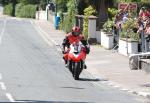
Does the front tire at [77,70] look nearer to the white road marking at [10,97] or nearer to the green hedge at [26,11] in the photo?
the white road marking at [10,97]

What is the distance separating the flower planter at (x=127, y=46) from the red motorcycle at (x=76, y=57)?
6.20 meters

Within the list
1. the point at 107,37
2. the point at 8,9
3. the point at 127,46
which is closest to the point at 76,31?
the point at 127,46

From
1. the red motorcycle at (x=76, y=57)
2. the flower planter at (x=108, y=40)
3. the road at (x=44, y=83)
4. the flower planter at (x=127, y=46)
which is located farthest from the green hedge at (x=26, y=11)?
the red motorcycle at (x=76, y=57)

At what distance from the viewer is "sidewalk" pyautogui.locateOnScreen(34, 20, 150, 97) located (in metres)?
19.4

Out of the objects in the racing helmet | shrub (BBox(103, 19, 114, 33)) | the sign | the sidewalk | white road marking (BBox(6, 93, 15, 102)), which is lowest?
the sidewalk

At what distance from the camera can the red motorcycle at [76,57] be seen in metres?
21.7

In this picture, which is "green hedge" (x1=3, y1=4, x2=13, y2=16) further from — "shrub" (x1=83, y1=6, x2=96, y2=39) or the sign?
the sign

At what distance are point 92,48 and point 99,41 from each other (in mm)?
2270

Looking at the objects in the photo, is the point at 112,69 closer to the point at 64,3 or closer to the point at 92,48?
the point at 92,48

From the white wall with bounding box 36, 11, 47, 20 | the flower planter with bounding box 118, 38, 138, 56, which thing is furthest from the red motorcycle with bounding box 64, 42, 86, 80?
the white wall with bounding box 36, 11, 47, 20

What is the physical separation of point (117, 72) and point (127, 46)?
16.7ft

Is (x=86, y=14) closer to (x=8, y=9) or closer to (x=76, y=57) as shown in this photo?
(x=76, y=57)

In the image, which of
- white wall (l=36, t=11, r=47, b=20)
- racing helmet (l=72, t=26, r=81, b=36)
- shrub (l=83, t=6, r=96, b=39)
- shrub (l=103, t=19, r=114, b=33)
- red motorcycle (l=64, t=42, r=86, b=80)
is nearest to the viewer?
red motorcycle (l=64, t=42, r=86, b=80)

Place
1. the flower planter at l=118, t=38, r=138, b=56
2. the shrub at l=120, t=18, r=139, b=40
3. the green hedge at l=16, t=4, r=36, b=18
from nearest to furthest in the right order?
the flower planter at l=118, t=38, r=138, b=56 < the shrub at l=120, t=18, r=139, b=40 < the green hedge at l=16, t=4, r=36, b=18
